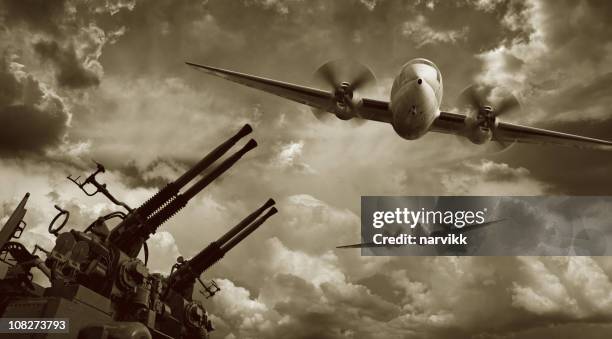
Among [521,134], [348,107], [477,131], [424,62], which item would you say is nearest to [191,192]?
[348,107]

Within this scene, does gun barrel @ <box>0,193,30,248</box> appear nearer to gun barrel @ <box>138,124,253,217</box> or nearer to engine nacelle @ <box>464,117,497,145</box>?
gun barrel @ <box>138,124,253,217</box>

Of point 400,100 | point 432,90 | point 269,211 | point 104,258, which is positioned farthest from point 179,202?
point 432,90

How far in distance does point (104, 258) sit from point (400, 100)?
39.2ft

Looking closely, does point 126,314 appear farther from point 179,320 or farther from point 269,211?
point 269,211

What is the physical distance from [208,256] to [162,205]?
5960 mm

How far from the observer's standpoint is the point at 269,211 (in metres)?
22.8

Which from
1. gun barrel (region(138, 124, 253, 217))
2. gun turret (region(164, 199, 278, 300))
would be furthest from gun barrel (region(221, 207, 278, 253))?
gun barrel (region(138, 124, 253, 217))

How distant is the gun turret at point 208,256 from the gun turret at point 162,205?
13.9ft

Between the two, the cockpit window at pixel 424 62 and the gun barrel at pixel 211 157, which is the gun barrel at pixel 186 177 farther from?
the cockpit window at pixel 424 62

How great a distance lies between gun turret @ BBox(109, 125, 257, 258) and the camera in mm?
14906

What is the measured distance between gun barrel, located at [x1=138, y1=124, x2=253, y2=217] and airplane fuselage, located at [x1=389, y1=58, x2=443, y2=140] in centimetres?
610

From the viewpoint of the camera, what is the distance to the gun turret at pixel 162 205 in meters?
14.9

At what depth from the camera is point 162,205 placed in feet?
51.9

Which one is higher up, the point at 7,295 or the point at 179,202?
the point at 179,202
